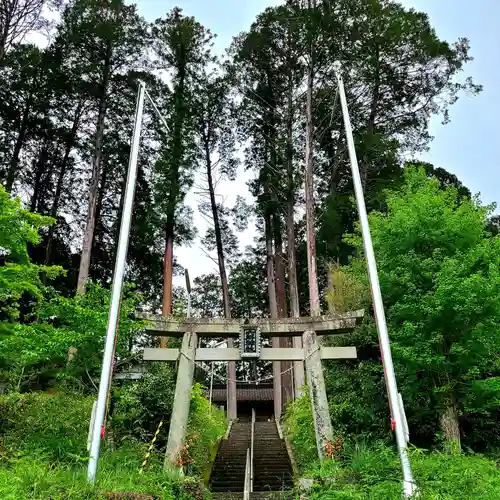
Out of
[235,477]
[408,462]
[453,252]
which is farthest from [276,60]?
[408,462]

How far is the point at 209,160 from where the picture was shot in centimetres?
2312

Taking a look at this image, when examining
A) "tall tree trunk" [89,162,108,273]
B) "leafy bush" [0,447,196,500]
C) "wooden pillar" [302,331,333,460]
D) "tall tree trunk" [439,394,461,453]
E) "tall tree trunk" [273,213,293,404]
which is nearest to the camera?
"leafy bush" [0,447,196,500]

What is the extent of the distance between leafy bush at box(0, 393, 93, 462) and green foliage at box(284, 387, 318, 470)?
178 inches

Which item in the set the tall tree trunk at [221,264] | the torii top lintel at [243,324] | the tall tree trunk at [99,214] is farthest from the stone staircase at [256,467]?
the tall tree trunk at [99,214]

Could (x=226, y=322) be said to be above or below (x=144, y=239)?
below

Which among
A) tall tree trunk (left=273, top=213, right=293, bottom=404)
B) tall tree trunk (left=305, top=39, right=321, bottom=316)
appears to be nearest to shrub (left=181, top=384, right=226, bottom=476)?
tall tree trunk (left=305, top=39, right=321, bottom=316)

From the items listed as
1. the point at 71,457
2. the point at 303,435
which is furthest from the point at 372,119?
the point at 71,457

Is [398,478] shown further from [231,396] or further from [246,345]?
[231,396]

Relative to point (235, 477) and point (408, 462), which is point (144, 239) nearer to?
point (235, 477)

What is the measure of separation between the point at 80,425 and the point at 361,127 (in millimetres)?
14476

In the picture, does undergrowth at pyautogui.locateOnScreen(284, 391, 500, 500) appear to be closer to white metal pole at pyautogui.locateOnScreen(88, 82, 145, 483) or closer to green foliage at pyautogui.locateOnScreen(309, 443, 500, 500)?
green foliage at pyautogui.locateOnScreen(309, 443, 500, 500)

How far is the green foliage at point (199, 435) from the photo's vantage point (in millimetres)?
10266

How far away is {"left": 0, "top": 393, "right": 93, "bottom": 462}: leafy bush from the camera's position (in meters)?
8.25

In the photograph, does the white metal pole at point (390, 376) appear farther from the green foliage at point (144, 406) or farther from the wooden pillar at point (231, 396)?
the wooden pillar at point (231, 396)
